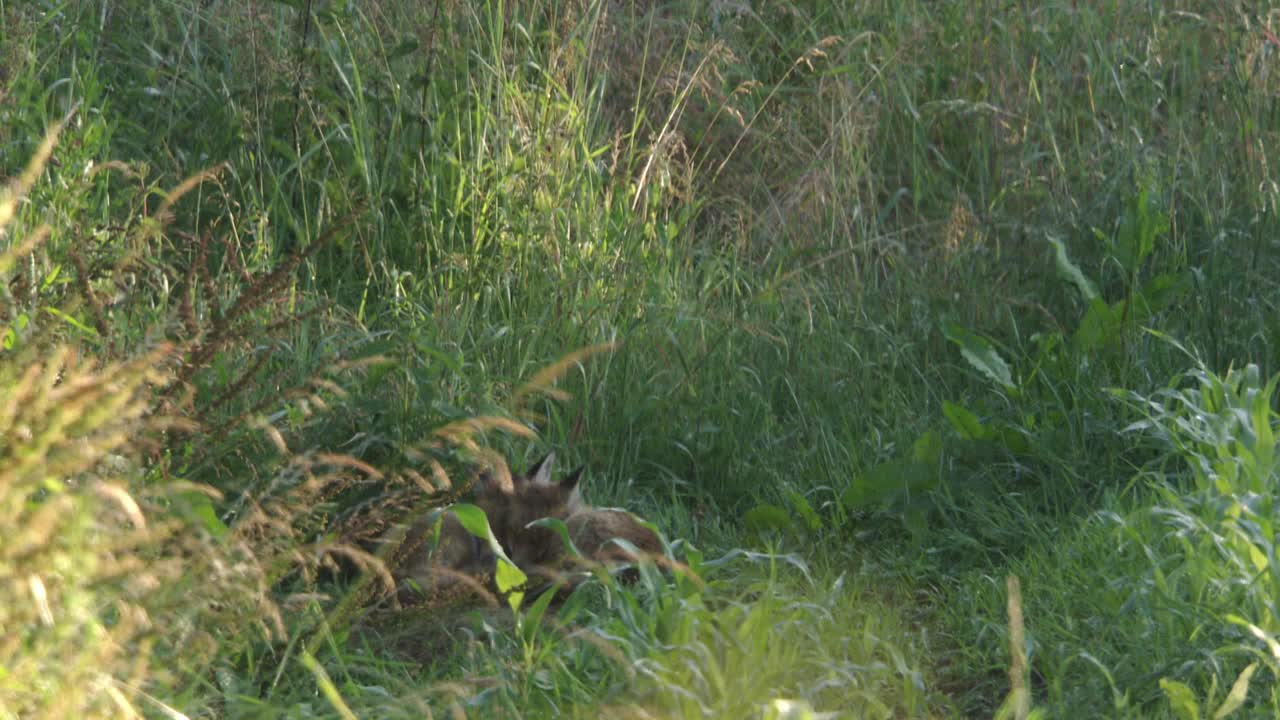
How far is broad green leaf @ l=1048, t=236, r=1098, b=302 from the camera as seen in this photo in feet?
15.1

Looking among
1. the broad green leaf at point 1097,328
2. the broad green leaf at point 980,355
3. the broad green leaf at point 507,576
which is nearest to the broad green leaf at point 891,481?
the broad green leaf at point 980,355

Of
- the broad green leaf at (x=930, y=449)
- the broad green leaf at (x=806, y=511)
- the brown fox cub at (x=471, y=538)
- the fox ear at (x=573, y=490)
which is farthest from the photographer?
the broad green leaf at (x=930, y=449)

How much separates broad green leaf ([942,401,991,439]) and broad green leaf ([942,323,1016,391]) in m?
0.23

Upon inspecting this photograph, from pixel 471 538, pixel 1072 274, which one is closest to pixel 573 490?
pixel 471 538

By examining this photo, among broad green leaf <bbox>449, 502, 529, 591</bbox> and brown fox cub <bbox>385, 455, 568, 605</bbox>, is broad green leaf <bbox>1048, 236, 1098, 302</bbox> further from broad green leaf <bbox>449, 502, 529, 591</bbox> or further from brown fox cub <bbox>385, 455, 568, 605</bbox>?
broad green leaf <bbox>449, 502, 529, 591</bbox>

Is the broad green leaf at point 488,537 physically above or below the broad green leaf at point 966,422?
above

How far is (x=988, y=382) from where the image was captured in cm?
464

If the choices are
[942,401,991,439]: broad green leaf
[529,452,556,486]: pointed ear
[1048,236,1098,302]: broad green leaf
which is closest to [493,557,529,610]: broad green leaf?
[529,452,556,486]: pointed ear

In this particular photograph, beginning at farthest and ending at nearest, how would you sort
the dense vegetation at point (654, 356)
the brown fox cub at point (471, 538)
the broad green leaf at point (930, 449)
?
the broad green leaf at point (930, 449) < the brown fox cub at point (471, 538) < the dense vegetation at point (654, 356)

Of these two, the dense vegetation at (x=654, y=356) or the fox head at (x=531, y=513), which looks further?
the fox head at (x=531, y=513)

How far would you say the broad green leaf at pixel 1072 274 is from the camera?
461 cm

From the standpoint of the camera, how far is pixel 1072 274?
15.3 ft

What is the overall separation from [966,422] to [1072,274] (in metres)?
0.76

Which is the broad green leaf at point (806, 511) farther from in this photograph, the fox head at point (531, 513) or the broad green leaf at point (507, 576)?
the broad green leaf at point (507, 576)
